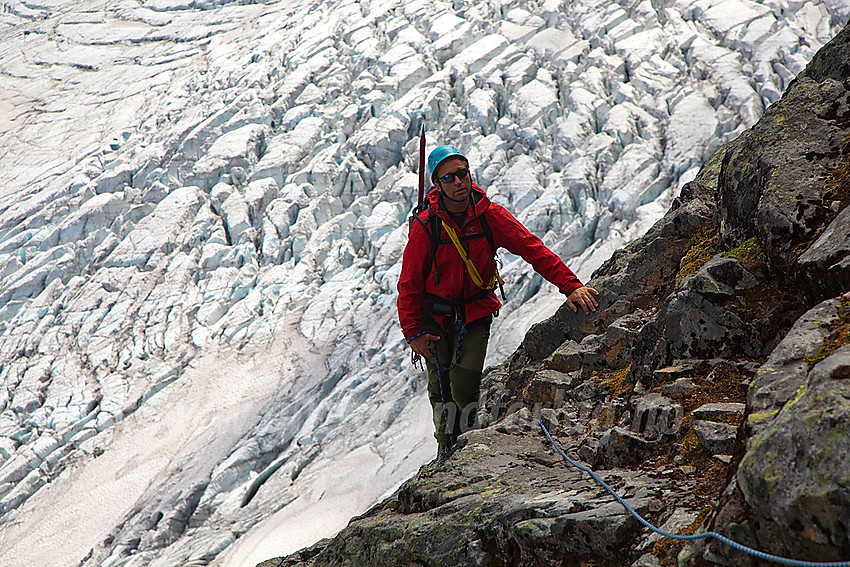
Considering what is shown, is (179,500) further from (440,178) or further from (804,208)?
(804,208)

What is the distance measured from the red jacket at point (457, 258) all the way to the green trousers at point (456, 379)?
0.96 ft

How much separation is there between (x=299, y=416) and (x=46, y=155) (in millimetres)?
25638

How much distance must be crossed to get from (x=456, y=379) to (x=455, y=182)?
159cm

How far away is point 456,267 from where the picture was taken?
4.30 metres

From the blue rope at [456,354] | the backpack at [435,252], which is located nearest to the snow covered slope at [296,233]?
the blue rope at [456,354]

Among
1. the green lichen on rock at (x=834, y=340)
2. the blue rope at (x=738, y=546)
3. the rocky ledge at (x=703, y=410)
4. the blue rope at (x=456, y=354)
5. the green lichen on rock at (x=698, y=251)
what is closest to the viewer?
the blue rope at (x=738, y=546)

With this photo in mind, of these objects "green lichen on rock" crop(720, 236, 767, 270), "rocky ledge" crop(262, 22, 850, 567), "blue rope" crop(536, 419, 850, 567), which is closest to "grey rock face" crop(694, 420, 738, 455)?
"rocky ledge" crop(262, 22, 850, 567)

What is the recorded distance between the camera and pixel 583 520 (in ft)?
8.45

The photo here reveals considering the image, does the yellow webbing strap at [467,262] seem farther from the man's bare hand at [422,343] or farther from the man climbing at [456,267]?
the man's bare hand at [422,343]

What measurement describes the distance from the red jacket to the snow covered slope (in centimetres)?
1613

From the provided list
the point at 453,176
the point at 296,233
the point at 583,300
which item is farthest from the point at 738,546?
the point at 296,233

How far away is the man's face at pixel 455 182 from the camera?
412 cm

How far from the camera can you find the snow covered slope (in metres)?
22.1

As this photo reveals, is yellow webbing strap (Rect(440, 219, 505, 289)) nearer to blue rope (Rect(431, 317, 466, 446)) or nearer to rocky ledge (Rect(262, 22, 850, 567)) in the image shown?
blue rope (Rect(431, 317, 466, 446))
